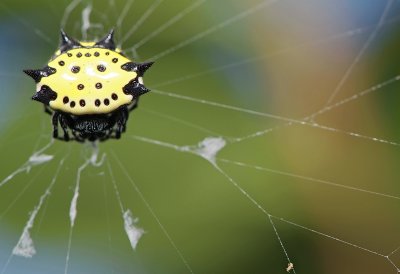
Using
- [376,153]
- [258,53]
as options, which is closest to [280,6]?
[258,53]

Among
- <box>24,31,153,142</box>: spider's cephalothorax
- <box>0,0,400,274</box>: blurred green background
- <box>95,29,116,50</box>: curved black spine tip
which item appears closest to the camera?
<box>24,31,153,142</box>: spider's cephalothorax

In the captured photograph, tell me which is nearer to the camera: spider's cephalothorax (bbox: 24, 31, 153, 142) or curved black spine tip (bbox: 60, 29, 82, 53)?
spider's cephalothorax (bbox: 24, 31, 153, 142)

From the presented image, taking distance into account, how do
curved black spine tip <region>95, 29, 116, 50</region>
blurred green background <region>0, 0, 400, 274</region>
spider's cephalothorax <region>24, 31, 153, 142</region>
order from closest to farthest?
spider's cephalothorax <region>24, 31, 153, 142</region> → curved black spine tip <region>95, 29, 116, 50</region> → blurred green background <region>0, 0, 400, 274</region>

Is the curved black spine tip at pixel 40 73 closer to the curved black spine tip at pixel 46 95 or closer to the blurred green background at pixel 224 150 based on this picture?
the curved black spine tip at pixel 46 95

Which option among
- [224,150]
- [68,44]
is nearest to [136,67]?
[68,44]

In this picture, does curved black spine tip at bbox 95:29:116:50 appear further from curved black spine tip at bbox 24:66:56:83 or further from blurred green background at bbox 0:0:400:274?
blurred green background at bbox 0:0:400:274

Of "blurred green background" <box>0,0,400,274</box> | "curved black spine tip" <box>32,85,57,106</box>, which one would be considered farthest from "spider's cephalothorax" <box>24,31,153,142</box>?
"blurred green background" <box>0,0,400,274</box>

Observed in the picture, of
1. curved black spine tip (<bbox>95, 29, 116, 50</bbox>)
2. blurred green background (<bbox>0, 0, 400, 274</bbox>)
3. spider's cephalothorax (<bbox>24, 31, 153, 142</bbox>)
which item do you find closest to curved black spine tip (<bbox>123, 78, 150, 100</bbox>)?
spider's cephalothorax (<bbox>24, 31, 153, 142</bbox>)

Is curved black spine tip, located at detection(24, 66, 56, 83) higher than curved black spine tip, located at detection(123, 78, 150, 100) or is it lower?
higher

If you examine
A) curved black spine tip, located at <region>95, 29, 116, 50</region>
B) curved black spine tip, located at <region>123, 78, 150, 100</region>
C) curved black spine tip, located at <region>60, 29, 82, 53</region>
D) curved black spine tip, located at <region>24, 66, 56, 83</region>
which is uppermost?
curved black spine tip, located at <region>60, 29, 82, 53</region>

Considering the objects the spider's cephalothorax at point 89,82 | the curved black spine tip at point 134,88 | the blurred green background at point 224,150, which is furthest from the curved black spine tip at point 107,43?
the blurred green background at point 224,150
